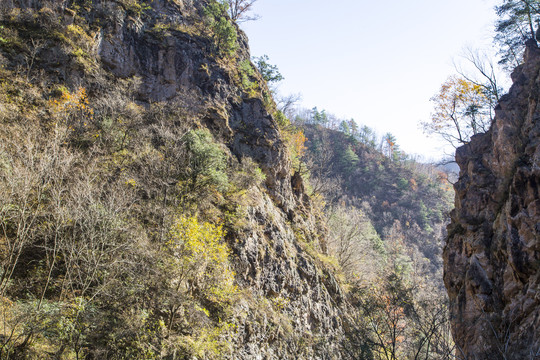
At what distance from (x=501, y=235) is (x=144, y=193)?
15618mm

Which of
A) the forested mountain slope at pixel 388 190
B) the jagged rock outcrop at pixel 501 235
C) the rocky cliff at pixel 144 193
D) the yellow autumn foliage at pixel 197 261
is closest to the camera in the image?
the rocky cliff at pixel 144 193

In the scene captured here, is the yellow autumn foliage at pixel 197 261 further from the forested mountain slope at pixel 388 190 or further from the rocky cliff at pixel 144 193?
the forested mountain slope at pixel 388 190

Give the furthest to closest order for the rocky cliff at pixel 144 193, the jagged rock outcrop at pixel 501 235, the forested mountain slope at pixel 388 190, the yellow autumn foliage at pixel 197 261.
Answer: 1. the forested mountain slope at pixel 388 190
2. the yellow autumn foliage at pixel 197 261
3. the jagged rock outcrop at pixel 501 235
4. the rocky cliff at pixel 144 193

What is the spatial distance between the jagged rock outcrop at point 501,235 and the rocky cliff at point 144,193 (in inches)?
303

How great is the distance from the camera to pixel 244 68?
24438 millimetres

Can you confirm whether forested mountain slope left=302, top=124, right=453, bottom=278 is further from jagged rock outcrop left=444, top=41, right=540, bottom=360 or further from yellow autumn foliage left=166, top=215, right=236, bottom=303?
yellow autumn foliage left=166, top=215, right=236, bottom=303

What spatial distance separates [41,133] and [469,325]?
20.6m

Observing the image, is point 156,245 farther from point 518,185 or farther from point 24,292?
point 518,185

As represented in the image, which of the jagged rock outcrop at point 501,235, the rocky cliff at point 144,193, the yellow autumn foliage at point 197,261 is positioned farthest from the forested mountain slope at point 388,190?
the yellow autumn foliage at point 197,261

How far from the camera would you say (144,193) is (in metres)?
12.9

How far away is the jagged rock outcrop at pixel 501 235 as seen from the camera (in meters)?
9.41

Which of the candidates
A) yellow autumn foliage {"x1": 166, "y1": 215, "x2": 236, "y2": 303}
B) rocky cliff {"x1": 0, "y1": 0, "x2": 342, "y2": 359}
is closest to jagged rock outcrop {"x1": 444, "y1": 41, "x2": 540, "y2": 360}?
rocky cliff {"x1": 0, "y1": 0, "x2": 342, "y2": 359}

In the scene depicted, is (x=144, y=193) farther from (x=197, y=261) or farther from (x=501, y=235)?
(x=501, y=235)

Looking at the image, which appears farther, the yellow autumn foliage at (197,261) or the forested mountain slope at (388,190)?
the forested mountain slope at (388,190)
